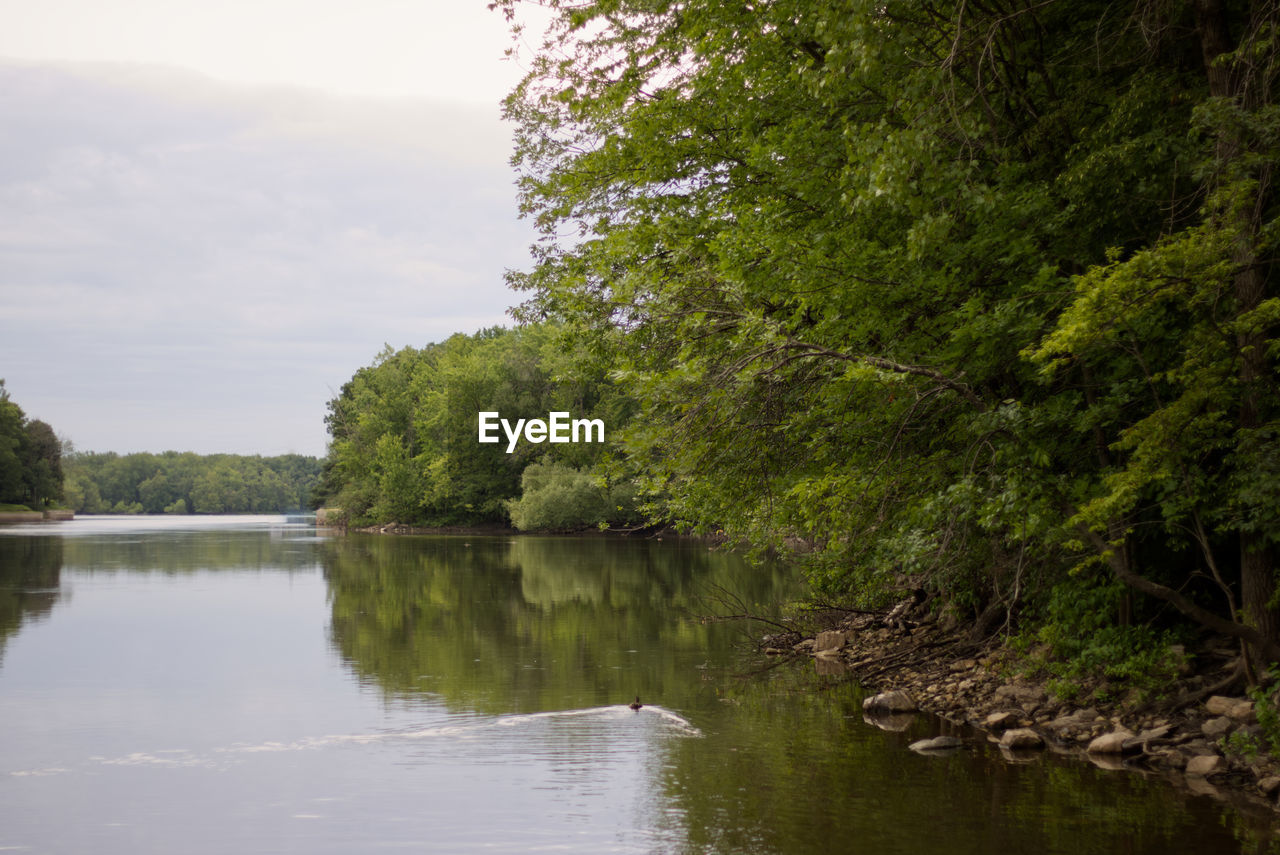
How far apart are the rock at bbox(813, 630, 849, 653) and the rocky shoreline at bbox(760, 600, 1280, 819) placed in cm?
98

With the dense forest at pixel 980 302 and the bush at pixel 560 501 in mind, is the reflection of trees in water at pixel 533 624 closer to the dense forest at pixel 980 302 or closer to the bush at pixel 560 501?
the dense forest at pixel 980 302

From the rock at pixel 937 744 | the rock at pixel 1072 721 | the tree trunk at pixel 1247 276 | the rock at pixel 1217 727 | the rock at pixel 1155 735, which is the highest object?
the tree trunk at pixel 1247 276

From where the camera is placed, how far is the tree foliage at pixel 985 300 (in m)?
8.95

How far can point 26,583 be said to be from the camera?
103ft

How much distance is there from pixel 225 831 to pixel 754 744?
5.55 meters

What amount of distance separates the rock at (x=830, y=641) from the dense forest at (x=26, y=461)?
102 meters

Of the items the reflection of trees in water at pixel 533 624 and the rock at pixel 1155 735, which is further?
the reflection of trees in water at pixel 533 624

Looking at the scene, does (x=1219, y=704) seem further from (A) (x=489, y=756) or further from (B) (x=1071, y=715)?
(A) (x=489, y=756)

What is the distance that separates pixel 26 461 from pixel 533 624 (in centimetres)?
10304

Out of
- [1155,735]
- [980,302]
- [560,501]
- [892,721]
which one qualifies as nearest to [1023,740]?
[1155,735]

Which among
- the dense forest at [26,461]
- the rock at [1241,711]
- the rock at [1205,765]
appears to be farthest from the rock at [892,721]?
the dense forest at [26,461]

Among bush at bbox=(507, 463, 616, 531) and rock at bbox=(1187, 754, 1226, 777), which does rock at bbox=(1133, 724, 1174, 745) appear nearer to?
rock at bbox=(1187, 754, 1226, 777)

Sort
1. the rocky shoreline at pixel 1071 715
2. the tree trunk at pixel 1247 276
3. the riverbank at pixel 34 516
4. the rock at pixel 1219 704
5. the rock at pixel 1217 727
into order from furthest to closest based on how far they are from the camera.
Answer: the riverbank at pixel 34 516 < the rock at pixel 1219 704 < the rock at pixel 1217 727 < the rocky shoreline at pixel 1071 715 < the tree trunk at pixel 1247 276

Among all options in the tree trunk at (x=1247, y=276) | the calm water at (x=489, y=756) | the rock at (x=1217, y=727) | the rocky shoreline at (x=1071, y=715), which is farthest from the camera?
the rock at (x=1217, y=727)
